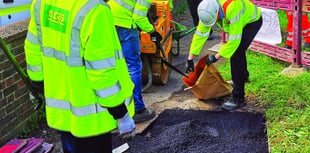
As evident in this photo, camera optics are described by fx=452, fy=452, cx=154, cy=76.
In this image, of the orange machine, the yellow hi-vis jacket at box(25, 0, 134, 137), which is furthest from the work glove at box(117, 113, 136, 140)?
the orange machine

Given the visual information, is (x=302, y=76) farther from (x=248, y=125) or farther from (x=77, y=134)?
(x=77, y=134)

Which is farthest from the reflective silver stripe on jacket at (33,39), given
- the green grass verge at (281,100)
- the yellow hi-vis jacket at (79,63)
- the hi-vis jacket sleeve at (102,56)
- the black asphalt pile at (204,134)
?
the green grass verge at (281,100)

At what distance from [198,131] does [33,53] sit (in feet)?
6.66

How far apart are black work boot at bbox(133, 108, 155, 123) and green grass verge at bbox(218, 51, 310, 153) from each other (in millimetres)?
1242

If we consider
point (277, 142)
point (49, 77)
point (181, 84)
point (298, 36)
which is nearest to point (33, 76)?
point (49, 77)

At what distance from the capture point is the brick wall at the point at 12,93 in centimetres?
430

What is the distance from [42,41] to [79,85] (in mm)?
417

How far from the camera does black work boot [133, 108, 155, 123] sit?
4.84 m

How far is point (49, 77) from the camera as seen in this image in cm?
287

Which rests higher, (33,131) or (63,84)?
(63,84)

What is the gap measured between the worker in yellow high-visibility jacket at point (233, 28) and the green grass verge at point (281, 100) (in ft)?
1.35

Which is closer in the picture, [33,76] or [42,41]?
[42,41]

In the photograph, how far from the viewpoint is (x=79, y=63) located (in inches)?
104

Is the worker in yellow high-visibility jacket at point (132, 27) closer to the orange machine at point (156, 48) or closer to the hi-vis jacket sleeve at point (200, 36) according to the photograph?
the hi-vis jacket sleeve at point (200, 36)
